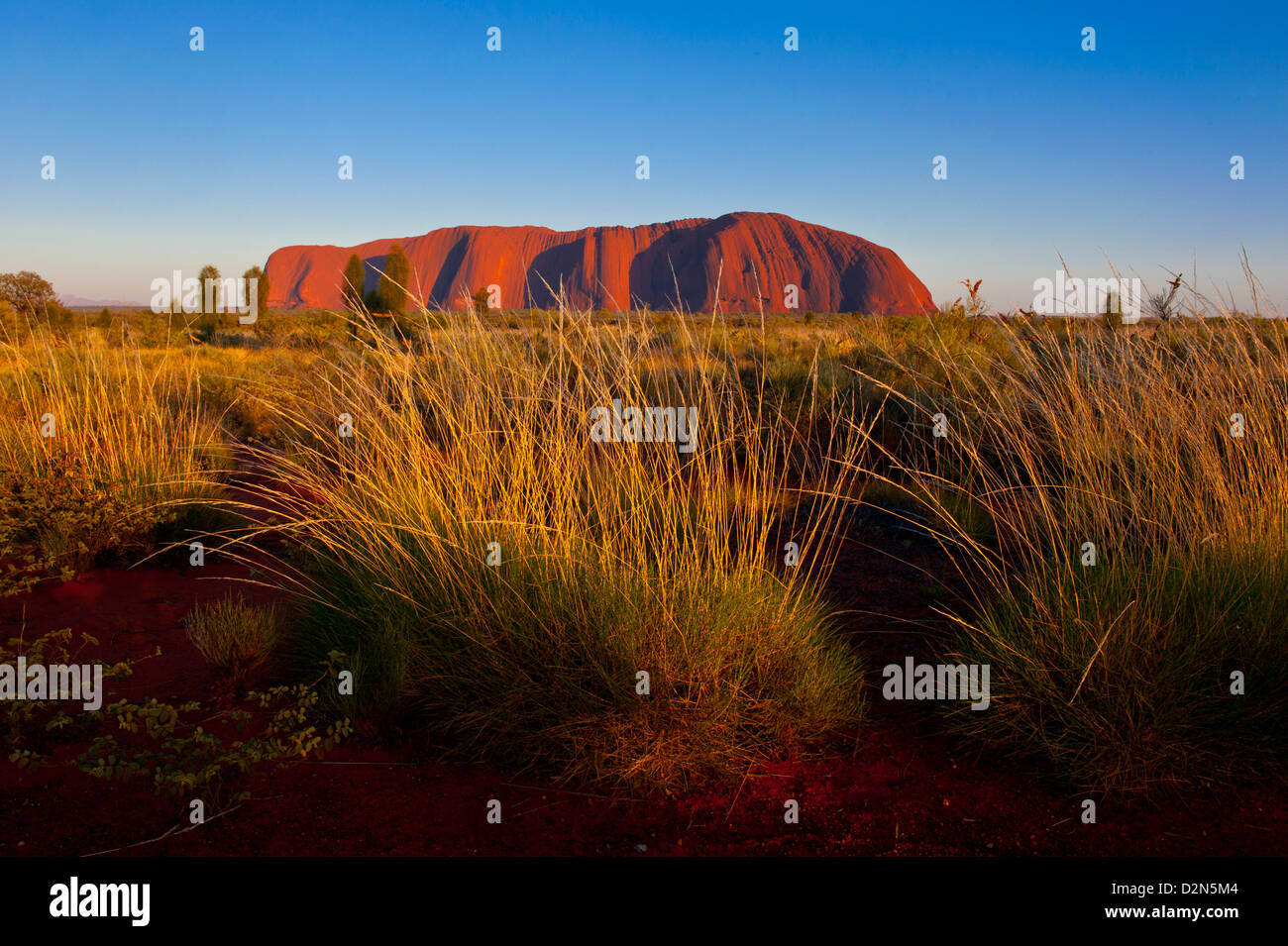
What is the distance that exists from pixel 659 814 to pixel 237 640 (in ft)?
6.76

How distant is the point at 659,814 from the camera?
275 centimetres

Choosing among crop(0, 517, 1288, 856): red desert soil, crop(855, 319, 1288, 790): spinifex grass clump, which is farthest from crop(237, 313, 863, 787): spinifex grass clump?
crop(855, 319, 1288, 790): spinifex grass clump

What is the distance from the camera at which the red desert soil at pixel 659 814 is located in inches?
100

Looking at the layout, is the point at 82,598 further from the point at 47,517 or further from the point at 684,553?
the point at 684,553

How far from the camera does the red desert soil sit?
2541 millimetres

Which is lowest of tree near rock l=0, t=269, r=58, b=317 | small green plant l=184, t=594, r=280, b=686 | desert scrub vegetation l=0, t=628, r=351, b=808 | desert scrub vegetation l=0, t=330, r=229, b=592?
desert scrub vegetation l=0, t=628, r=351, b=808

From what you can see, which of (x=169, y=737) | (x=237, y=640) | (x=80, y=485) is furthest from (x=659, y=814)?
(x=80, y=485)

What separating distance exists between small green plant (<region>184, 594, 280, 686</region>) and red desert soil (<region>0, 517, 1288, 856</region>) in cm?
73

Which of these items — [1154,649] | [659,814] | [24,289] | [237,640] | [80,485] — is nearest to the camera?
Answer: [659,814]

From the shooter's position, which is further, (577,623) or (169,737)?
(577,623)

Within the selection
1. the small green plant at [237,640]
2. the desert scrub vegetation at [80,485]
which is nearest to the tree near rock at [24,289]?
the desert scrub vegetation at [80,485]

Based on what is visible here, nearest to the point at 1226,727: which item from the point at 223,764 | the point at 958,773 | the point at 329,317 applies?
the point at 958,773

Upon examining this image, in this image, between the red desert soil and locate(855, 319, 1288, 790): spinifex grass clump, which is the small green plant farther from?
locate(855, 319, 1288, 790): spinifex grass clump

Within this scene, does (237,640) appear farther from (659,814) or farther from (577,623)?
(659,814)
